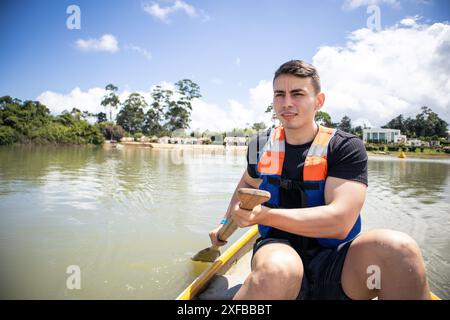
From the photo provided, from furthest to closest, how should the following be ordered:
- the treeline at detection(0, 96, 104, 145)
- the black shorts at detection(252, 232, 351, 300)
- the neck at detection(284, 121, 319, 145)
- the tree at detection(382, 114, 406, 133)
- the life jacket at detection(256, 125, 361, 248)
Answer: the tree at detection(382, 114, 406, 133)
the treeline at detection(0, 96, 104, 145)
the neck at detection(284, 121, 319, 145)
the life jacket at detection(256, 125, 361, 248)
the black shorts at detection(252, 232, 351, 300)

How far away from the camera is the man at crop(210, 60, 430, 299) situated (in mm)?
1344

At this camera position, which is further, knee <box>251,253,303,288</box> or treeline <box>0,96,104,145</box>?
treeline <box>0,96,104,145</box>

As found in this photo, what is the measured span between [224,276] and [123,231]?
2979 millimetres

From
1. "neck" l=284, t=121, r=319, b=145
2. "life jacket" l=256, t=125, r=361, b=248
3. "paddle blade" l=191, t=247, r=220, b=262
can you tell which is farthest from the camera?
"paddle blade" l=191, t=247, r=220, b=262

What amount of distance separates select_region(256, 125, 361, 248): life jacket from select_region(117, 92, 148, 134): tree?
63.6m

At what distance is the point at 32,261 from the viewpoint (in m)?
3.74

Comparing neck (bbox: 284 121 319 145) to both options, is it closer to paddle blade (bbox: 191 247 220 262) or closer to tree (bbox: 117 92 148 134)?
paddle blade (bbox: 191 247 220 262)

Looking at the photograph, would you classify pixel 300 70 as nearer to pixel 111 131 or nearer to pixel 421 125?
pixel 111 131

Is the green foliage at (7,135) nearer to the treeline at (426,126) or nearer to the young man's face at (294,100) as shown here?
the young man's face at (294,100)

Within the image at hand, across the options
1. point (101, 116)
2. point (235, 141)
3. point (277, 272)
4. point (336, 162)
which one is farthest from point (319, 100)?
point (101, 116)

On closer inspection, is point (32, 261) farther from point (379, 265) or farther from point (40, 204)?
point (379, 265)

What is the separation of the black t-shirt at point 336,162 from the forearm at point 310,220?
0.23m

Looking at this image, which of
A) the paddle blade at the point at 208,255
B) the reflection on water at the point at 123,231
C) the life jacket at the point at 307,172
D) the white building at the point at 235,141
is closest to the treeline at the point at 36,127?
the white building at the point at 235,141

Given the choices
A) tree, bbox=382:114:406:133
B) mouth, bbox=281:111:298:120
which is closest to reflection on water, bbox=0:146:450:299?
mouth, bbox=281:111:298:120
